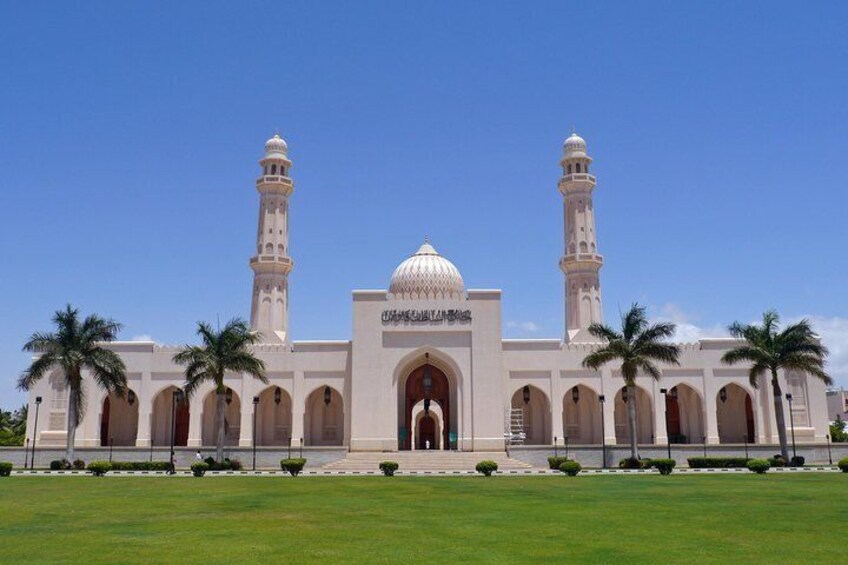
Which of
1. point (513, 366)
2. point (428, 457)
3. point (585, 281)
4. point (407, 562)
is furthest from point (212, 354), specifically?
point (407, 562)

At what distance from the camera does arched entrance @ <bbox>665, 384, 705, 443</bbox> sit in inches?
1843

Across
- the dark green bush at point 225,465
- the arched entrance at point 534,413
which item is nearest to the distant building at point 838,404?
the arched entrance at point 534,413

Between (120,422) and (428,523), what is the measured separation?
38.3 metres

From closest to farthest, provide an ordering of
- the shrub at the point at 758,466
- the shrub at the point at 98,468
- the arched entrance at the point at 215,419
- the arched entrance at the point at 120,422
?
the shrub at the point at 758,466
the shrub at the point at 98,468
the arched entrance at the point at 215,419
the arched entrance at the point at 120,422

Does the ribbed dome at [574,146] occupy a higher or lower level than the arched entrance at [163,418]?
higher

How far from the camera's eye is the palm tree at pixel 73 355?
3728 cm

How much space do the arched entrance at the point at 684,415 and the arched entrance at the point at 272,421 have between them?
21.6 m

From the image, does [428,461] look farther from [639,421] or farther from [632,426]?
[639,421]

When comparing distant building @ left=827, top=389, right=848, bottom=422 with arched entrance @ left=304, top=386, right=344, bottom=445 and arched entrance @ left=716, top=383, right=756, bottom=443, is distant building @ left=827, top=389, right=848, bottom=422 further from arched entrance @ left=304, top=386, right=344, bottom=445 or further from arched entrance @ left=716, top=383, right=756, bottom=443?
arched entrance @ left=304, top=386, right=344, bottom=445

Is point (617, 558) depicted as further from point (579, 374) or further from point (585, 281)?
point (585, 281)

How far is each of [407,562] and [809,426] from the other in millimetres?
40262

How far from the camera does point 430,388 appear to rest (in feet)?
151

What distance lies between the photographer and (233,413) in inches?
1868

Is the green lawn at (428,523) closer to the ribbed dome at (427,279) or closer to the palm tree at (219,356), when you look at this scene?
the palm tree at (219,356)
